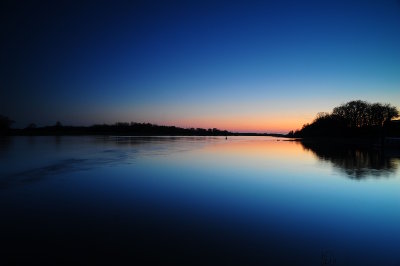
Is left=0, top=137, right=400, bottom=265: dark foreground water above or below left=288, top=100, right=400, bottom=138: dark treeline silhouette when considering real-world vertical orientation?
below

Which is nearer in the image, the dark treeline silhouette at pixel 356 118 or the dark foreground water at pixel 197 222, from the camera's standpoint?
the dark foreground water at pixel 197 222

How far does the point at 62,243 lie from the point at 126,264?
2044 millimetres

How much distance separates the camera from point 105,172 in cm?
1800

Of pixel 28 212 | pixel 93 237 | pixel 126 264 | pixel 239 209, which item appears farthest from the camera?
pixel 239 209

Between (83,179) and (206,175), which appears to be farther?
(206,175)

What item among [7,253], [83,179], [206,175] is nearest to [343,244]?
[7,253]

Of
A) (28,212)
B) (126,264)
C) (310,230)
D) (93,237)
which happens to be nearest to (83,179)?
(28,212)

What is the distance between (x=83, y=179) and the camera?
1527cm

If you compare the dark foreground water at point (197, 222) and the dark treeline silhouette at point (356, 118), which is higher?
the dark treeline silhouette at point (356, 118)

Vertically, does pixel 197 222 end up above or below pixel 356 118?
below

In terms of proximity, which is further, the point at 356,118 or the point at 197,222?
the point at 356,118

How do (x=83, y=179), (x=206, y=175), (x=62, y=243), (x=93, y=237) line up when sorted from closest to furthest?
(x=62, y=243), (x=93, y=237), (x=83, y=179), (x=206, y=175)

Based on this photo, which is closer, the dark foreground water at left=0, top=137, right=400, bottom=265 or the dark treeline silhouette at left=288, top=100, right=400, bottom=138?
the dark foreground water at left=0, top=137, right=400, bottom=265

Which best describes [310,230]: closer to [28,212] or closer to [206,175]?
[28,212]
